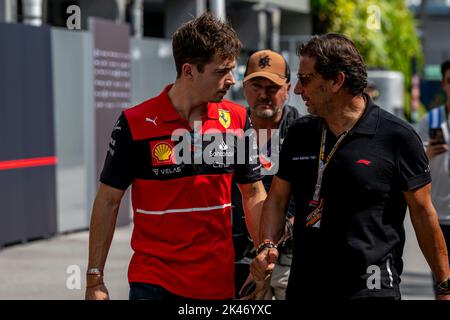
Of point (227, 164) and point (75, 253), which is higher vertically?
point (227, 164)

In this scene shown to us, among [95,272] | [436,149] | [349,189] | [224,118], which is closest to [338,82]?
[349,189]

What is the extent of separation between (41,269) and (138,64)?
460 centimetres

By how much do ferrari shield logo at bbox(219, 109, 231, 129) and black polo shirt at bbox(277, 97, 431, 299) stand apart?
0.45 metres

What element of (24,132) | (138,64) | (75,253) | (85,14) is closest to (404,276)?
(75,253)

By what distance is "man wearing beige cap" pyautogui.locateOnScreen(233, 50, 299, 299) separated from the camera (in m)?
5.83

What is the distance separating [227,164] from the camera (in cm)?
453

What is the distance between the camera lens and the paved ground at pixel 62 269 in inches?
369

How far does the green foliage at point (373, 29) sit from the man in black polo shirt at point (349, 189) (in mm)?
22928

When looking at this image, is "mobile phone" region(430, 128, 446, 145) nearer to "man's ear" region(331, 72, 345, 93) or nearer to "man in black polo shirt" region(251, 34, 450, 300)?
"man in black polo shirt" region(251, 34, 450, 300)

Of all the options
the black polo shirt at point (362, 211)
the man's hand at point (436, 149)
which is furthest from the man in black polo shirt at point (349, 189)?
the man's hand at point (436, 149)

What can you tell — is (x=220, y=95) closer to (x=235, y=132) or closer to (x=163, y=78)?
(x=235, y=132)

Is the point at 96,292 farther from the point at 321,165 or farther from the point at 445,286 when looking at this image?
the point at 445,286

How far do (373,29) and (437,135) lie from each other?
20.6 metres

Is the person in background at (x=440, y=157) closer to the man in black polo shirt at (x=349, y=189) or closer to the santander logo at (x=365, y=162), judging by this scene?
the man in black polo shirt at (x=349, y=189)
